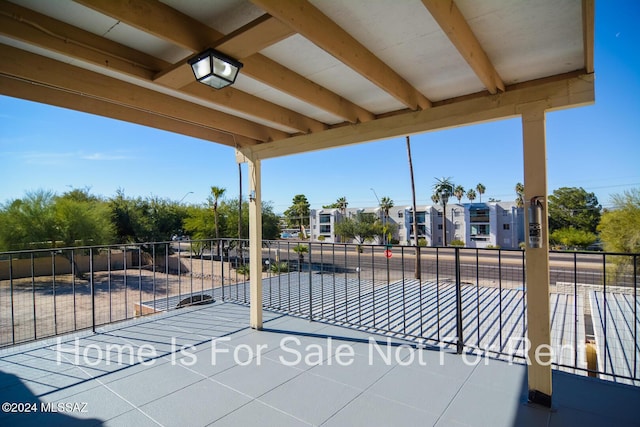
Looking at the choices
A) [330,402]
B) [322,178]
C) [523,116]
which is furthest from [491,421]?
[322,178]

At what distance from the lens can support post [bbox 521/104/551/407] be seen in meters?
2.03

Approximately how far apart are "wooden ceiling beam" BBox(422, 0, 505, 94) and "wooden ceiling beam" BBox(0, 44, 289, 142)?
7.03 feet

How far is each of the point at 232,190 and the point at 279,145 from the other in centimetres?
1911

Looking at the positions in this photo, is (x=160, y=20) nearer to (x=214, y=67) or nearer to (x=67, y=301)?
(x=214, y=67)

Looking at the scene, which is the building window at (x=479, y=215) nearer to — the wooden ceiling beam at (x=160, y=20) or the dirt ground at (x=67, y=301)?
the dirt ground at (x=67, y=301)

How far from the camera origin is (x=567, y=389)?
87.1 inches

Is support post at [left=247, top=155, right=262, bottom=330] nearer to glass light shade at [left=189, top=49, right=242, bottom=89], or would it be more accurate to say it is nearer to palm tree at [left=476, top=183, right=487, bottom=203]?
glass light shade at [left=189, top=49, right=242, bottom=89]

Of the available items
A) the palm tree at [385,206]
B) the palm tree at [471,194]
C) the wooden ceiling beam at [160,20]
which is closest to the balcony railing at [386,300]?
the wooden ceiling beam at [160,20]

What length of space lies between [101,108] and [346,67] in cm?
203

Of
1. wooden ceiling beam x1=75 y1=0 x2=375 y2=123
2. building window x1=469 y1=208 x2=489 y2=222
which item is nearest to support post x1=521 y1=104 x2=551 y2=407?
wooden ceiling beam x1=75 y1=0 x2=375 y2=123

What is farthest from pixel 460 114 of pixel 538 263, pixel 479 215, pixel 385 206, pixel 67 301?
pixel 479 215

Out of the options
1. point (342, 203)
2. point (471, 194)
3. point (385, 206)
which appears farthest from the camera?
point (342, 203)

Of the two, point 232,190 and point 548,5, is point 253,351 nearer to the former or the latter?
point 548,5

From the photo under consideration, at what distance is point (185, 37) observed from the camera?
1.59 metres
